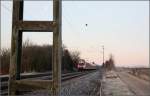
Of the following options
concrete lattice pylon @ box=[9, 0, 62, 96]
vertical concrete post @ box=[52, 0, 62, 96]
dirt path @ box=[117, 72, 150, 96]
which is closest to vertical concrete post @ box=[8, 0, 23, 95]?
concrete lattice pylon @ box=[9, 0, 62, 96]

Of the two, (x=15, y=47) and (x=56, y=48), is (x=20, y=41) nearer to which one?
(x=15, y=47)

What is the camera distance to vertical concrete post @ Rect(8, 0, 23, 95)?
676 centimetres

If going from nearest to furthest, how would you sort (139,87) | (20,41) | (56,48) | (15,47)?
(56,48) < (15,47) < (20,41) < (139,87)

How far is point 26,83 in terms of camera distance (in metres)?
6.78

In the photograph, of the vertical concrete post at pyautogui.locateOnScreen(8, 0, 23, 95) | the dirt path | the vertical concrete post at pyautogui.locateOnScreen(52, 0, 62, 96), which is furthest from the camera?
the dirt path

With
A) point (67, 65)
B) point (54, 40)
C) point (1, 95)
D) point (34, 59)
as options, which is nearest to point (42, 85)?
point (54, 40)

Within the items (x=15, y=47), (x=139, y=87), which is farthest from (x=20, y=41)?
(x=139, y=87)

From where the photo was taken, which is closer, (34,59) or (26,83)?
(26,83)

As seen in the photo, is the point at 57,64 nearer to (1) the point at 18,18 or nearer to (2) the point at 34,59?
(1) the point at 18,18

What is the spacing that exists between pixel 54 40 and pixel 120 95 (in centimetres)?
1833

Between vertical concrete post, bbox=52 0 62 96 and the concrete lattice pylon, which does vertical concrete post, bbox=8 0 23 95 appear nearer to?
the concrete lattice pylon

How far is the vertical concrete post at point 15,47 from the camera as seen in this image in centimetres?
676

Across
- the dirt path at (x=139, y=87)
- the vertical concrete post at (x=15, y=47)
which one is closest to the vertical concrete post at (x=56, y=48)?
the vertical concrete post at (x=15, y=47)

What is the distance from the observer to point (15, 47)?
6.78 metres
